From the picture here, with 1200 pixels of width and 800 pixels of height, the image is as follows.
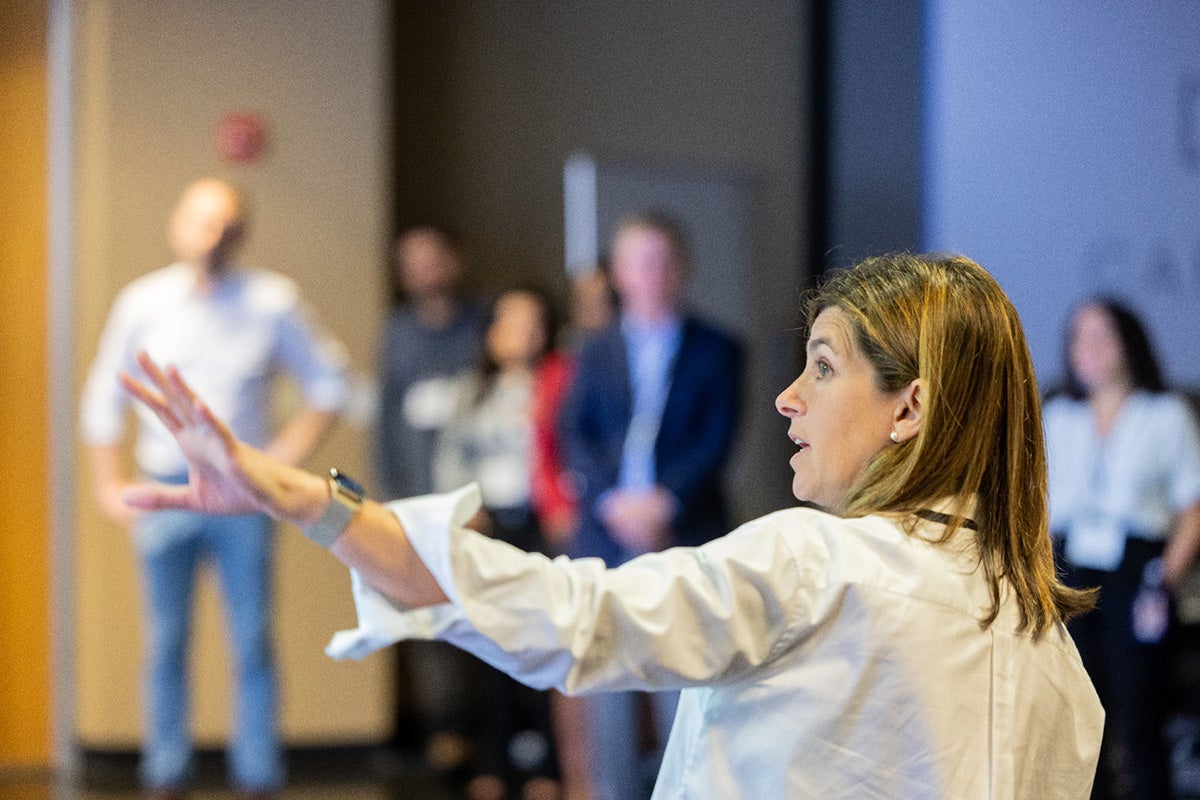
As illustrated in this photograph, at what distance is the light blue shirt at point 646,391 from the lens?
3.94 meters

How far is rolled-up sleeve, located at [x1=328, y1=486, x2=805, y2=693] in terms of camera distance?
111cm

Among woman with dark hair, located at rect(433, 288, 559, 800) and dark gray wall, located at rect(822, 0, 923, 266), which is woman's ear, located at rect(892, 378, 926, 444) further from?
dark gray wall, located at rect(822, 0, 923, 266)

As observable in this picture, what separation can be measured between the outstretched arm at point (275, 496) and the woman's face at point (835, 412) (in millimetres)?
356

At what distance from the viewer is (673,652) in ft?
3.64

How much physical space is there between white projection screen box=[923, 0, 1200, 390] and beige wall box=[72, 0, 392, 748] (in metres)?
2.07

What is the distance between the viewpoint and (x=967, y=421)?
3.99ft

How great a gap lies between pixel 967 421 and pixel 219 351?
10.3 feet

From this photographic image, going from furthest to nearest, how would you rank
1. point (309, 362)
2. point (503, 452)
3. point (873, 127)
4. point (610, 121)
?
point (610, 121) < point (873, 127) < point (503, 452) < point (309, 362)

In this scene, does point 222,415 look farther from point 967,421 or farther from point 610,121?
point 967,421

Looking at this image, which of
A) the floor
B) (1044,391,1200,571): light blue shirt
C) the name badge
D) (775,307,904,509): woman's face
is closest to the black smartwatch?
(775,307,904,509): woman's face

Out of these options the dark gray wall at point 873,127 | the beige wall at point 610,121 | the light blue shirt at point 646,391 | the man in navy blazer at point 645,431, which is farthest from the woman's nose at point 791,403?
the beige wall at point 610,121

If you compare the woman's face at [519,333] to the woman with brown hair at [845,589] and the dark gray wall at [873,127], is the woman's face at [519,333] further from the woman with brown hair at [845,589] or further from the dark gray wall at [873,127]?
the woman with brown hair at [845,589]

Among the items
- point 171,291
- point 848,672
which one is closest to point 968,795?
point 848,672

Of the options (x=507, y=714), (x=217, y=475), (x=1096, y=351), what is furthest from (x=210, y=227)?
(x=217, y=475)
